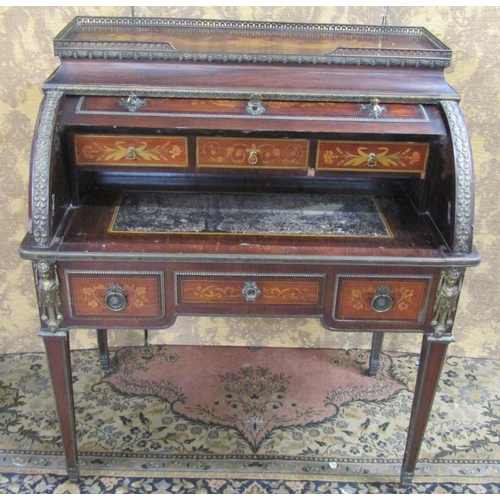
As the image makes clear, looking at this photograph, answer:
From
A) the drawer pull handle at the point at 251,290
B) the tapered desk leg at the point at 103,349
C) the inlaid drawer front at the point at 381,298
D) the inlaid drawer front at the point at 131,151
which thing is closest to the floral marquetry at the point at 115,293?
the drawer pull handle at the point at 251,290

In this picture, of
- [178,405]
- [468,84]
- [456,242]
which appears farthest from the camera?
[178,405]

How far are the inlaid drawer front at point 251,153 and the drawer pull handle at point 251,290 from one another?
37cm

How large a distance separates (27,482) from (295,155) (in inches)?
58.3

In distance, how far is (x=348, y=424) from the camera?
2.64 meters

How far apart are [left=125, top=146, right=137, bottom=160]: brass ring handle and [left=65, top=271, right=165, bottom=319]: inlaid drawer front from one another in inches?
14.2

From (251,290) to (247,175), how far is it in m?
0.37

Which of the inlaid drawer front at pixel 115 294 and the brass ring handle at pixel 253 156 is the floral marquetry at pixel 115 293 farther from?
the brass ring handle at pixel 253 156

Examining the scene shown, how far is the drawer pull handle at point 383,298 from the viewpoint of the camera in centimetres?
201

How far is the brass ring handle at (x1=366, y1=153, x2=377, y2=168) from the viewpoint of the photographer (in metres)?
2.08

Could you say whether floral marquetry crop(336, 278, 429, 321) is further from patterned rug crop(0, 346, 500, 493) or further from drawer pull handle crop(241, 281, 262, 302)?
patterned rug crop(0, 346, 500, 493)

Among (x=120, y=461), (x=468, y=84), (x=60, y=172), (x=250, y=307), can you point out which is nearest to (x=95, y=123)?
(x=60, y=172)

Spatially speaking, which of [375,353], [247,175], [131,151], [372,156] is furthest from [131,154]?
[375,353]

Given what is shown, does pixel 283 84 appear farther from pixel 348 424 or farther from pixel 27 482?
pixel 27 482

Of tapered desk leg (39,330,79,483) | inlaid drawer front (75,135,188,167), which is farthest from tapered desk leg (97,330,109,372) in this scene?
inlaid drawer front (75,135,188,167)
